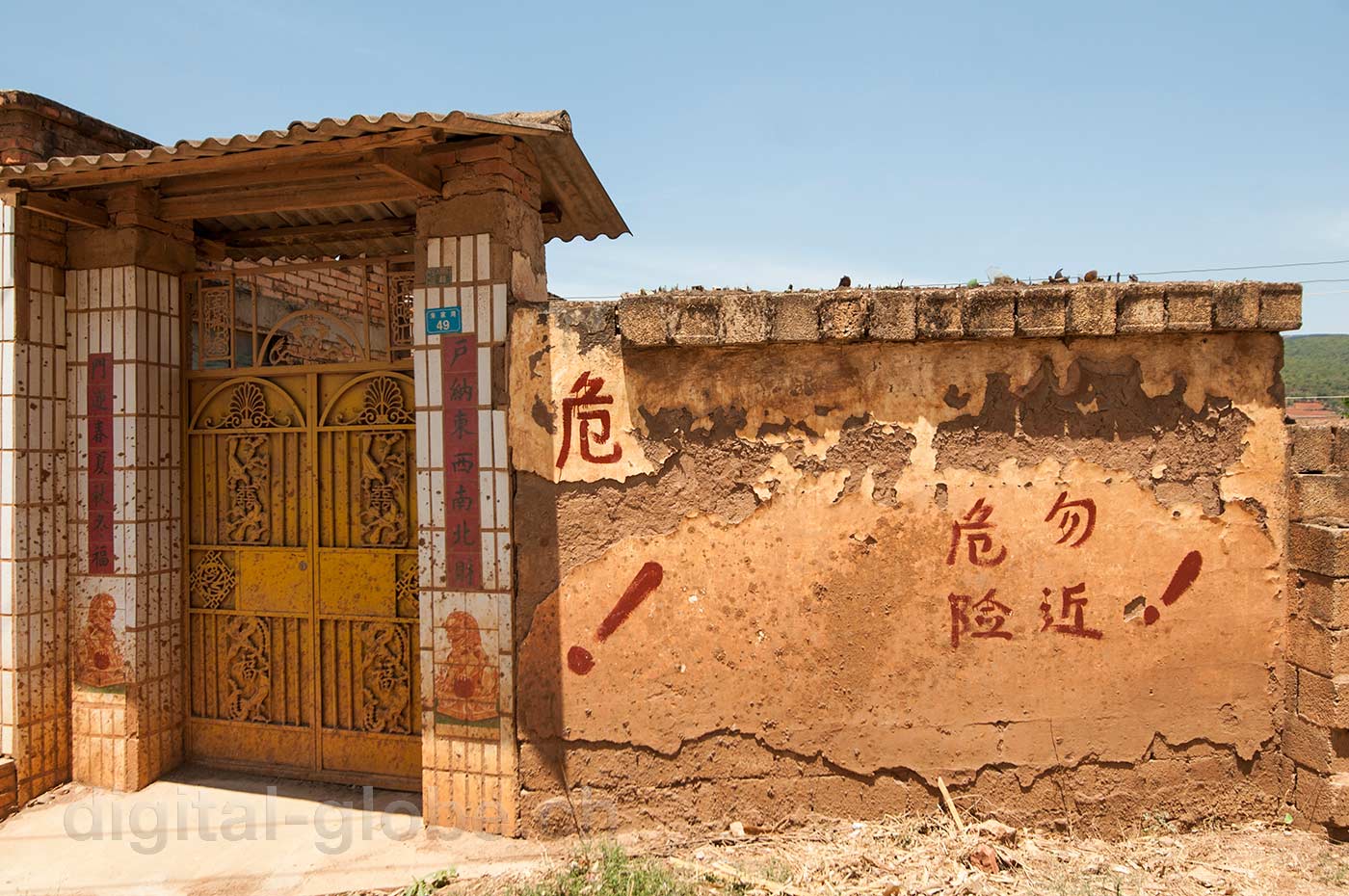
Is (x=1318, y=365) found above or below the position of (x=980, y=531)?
above

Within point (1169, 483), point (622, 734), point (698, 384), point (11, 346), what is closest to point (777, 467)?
point (698, 384)

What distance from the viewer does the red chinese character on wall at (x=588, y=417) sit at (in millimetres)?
3990

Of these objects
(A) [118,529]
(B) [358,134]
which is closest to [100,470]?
(A) [118,529]

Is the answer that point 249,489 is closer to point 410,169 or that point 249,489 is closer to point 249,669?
point 249,669

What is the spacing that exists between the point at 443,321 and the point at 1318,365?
166 feet

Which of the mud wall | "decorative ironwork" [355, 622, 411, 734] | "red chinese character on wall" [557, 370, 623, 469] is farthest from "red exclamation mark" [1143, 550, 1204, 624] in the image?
"decorative ironwork" [355, 622, 411, 734]

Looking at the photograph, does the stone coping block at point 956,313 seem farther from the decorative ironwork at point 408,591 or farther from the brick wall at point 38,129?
the brick wall at point 38,129

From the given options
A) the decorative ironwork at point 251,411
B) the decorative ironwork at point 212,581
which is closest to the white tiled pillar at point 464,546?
the decorative ironwork at point 251,411

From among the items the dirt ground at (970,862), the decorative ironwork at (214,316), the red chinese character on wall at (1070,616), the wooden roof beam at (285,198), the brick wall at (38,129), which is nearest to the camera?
the dirt ground at (970,862)

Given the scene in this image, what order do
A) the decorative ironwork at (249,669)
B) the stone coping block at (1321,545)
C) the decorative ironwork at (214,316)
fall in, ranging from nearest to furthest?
1. the stone coping block at (1321,545)
2. the decorative ironwork at (249,669)
3. the decorative ironwork at (214,316)

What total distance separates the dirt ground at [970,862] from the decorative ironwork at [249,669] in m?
1.58

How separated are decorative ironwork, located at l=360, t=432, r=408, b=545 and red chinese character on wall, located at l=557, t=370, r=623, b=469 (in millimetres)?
1079

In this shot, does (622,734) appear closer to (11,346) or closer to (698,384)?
(698,384)

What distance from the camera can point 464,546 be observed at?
13.3 ft
